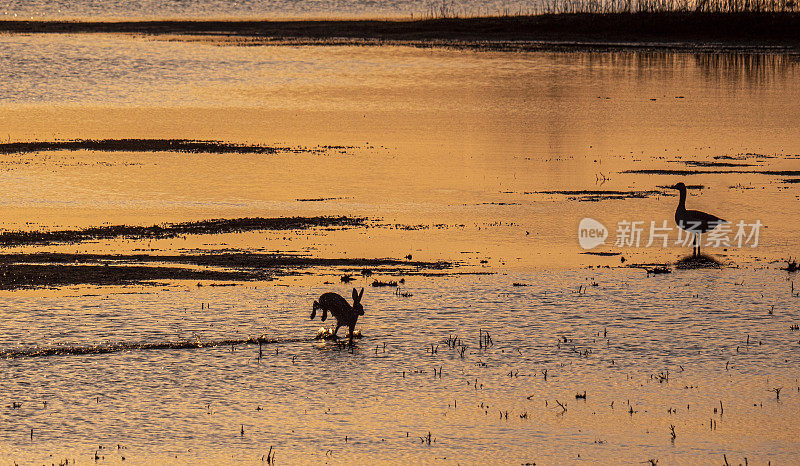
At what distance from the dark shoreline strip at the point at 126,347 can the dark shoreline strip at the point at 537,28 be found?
56.7 meters

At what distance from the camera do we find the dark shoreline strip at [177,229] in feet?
65.8

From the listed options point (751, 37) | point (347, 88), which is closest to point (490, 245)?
point (347, 88)

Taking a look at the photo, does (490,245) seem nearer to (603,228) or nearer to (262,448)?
(603,228)

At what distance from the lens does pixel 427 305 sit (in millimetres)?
16078

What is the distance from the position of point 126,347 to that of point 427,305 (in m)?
3.89

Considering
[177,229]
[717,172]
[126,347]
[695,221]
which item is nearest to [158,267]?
[177,229]

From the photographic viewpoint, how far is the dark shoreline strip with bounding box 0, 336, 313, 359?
1384cm

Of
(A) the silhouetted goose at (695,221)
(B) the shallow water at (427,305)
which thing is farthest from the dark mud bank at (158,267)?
(A) the silhouetted goose at (695,221)

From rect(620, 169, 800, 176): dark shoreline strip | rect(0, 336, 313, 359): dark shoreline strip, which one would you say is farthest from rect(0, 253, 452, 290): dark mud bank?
rect(620, 169, 800, 176): dark shoreline strip

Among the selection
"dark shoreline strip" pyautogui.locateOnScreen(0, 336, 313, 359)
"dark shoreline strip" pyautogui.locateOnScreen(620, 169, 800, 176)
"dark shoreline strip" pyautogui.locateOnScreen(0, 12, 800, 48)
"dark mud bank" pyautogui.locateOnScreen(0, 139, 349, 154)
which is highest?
"dark shoreline strip" pyautogui.locateOnScreen(0, 12, 800, 48)

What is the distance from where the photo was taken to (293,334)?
48.2ft

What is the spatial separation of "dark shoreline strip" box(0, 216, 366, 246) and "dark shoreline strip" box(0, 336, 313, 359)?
606 centimetres

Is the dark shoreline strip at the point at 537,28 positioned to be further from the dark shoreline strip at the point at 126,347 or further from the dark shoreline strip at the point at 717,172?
the dark shoreline strip at the point at 126,347

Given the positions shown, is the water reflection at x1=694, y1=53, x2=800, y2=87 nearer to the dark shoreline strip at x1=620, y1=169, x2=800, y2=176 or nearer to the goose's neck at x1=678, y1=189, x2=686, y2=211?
the dark shoreline strip at x1=620, y1=169, x2=800, y2=176
